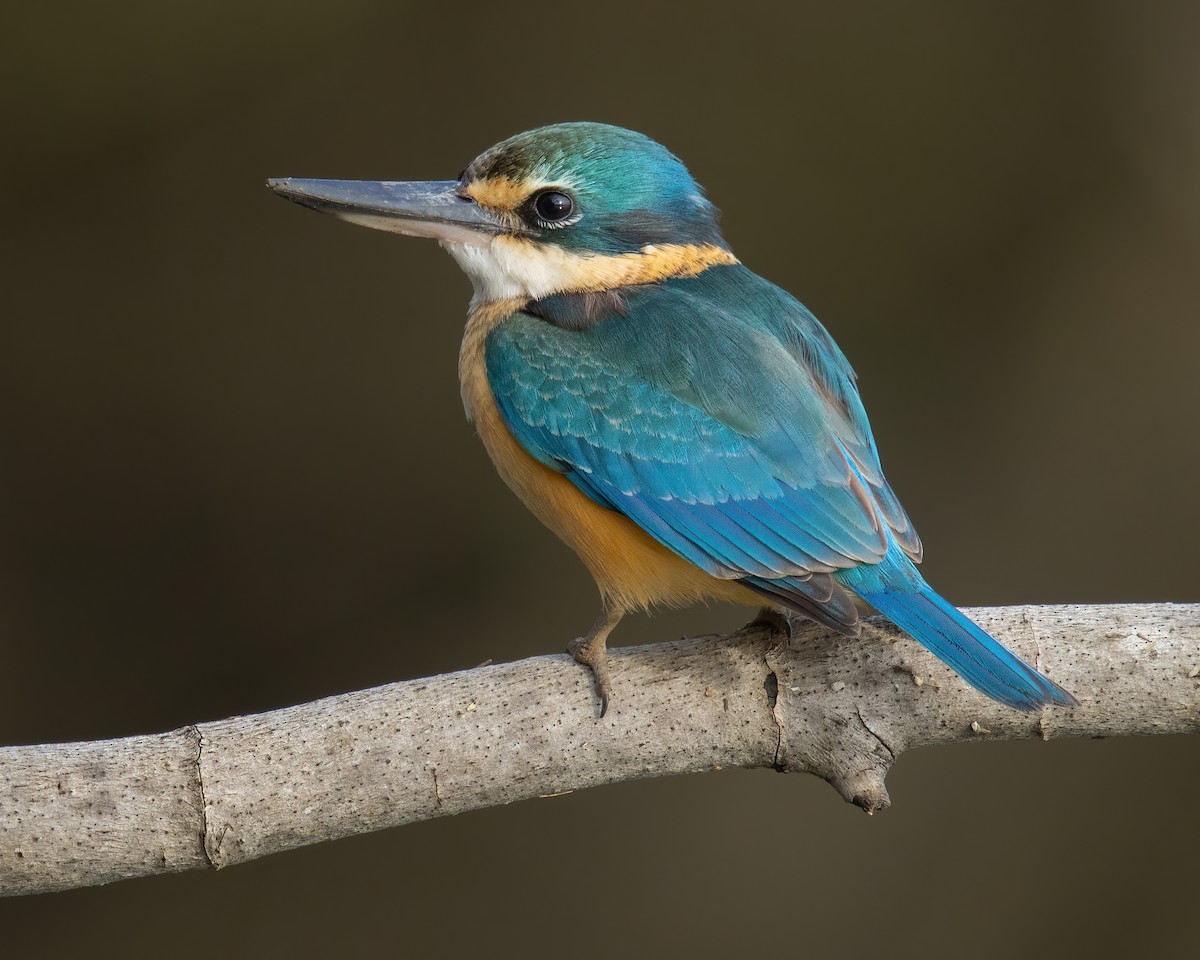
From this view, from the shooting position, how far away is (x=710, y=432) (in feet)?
8.80

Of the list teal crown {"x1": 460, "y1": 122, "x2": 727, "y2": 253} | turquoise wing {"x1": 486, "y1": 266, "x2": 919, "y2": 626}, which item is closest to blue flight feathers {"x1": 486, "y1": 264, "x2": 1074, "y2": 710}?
turquoise wing {"x1": 486, "y1": 266, "x2": 919, "y2": 626}

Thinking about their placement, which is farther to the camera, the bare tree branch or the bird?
the bird

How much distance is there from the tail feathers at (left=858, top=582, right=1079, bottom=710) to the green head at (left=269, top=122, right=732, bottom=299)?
978 mm

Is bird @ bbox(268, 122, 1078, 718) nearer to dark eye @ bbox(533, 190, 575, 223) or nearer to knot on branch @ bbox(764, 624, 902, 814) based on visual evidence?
dark eye @ bbox(533, 190, 575, 223)

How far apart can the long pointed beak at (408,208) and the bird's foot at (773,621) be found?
0.96 meters

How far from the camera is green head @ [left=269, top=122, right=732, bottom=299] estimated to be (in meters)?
2.85

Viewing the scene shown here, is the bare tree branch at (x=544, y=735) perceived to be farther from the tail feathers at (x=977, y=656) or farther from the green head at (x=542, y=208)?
the green head at (x=542, y=208)

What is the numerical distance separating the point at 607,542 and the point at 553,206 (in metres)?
0.71

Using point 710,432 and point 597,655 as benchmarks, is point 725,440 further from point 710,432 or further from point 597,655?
point 597,655

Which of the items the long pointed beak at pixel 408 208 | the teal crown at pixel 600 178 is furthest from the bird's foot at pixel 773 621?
the long pointed beak at pixel 408 208

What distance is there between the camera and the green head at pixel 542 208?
2852 mm

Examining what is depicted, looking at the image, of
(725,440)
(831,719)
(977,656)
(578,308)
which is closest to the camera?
(977,656)

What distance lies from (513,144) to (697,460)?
2.56ft

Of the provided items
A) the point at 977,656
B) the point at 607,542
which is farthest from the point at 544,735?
the point at 977,656
